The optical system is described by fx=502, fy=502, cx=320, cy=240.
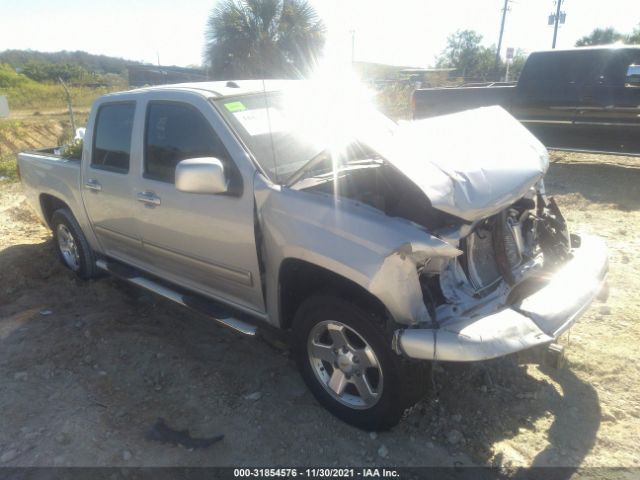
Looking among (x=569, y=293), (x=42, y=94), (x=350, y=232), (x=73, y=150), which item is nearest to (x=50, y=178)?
(x=73, y=150)

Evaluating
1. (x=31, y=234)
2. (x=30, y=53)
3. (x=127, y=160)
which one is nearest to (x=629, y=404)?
(x=127, y=160)

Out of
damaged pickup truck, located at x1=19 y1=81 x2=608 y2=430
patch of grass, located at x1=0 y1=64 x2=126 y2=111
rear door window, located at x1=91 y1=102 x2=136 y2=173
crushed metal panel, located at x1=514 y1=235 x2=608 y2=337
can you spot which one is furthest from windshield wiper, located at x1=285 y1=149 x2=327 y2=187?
patch of grass, located at x1=0 y1=64 x2=126 y2=111

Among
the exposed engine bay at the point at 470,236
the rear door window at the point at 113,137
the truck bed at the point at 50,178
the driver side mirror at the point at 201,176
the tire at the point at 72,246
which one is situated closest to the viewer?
the exposed engine bay at the point at 470,236

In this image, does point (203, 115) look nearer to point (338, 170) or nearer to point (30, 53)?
point (338, 170)

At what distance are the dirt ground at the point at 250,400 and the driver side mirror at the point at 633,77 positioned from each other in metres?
5.05

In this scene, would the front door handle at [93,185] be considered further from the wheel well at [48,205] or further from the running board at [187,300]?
the wheel well at [48,205]

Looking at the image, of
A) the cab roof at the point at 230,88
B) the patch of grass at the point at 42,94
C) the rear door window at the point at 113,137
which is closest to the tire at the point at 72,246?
the rear door window at the point at 113,137

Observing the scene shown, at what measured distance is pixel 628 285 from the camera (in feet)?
14.4

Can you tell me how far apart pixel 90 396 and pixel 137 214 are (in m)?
1.34

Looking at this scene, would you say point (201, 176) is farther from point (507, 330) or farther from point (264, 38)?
point (264, 38)

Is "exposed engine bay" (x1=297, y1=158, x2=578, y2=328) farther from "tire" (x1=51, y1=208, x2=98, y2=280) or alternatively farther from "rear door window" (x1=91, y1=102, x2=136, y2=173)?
"tire" (x1=51, y1=208, x2=98, y2=280)

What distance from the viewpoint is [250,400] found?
3188mm

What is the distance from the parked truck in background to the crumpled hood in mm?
5750

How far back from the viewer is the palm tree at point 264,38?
13.0 m
